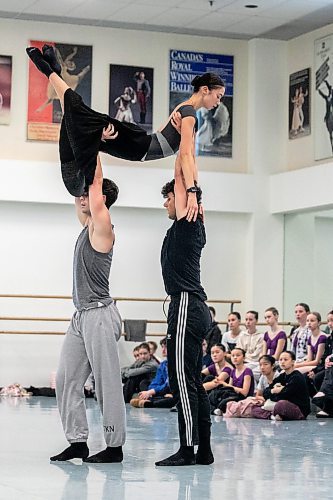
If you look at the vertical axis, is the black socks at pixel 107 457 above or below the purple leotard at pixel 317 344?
below

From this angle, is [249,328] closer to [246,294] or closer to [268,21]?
[246,294]

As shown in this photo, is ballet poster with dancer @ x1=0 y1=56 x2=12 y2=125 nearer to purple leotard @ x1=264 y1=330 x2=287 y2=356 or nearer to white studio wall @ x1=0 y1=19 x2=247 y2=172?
white studio wall @ x1=0 y1=19 x2=247 y2=172

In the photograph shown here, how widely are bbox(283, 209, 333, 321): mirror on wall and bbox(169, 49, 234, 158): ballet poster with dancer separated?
5.11 ft

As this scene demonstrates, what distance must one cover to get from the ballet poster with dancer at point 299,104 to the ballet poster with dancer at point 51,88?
307 centimetres

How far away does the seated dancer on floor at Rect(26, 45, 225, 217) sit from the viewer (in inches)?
229

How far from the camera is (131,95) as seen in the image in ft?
49.6

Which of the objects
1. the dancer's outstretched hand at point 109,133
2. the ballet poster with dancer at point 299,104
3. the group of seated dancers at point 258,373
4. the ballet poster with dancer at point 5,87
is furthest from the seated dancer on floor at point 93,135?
the ballet poster with dancer at point 299,104

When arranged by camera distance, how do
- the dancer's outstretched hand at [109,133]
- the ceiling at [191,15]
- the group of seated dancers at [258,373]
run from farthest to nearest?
1. the ceiling at [191,15]
2. the group of seated dancers at [258,373]
3. the dancer's outstretched hand at [109,133]

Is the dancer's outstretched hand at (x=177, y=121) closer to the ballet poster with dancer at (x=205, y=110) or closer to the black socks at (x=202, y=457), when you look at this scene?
the black socks at (x=202, y=457)

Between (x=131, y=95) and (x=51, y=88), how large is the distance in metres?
1.19

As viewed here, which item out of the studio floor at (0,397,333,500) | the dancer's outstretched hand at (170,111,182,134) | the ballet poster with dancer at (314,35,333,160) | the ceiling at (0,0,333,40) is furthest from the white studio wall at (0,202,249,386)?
the dancer's outstretched hand at (170,111,182,134)

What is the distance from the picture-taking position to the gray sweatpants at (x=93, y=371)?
232 inches

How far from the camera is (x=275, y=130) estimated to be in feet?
51.4

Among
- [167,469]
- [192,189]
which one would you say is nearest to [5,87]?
[192,189]
